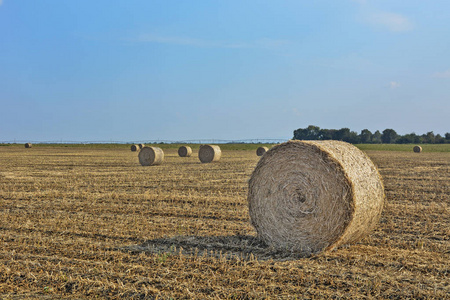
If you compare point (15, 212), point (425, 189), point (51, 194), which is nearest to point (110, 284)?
point (15, 212)

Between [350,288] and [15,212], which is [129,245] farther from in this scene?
[15,212]

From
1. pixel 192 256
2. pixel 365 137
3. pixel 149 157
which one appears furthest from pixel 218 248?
pixel 365 137

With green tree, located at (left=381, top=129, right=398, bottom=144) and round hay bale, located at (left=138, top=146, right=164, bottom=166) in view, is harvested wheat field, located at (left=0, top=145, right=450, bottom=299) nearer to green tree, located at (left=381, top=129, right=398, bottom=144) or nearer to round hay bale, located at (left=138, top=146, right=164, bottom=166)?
round hay bale, located at (left=138, top=146, right=164, bottom=166)

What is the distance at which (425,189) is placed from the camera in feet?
52.4

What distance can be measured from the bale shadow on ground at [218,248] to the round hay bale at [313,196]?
296 mm

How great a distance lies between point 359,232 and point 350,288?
93.7 inches

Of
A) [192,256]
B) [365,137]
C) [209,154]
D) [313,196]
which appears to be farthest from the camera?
[365,137]

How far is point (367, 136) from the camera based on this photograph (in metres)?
112

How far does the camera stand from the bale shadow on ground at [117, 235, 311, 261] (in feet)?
24.2

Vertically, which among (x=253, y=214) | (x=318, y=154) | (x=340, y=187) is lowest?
(x=253, y=214)

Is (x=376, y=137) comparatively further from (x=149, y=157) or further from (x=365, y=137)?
(x=149, y=157)

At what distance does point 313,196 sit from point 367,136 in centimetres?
10923

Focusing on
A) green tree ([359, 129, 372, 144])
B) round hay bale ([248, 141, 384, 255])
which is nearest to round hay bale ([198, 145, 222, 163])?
round hay bale ([248, 141, 384, 255])

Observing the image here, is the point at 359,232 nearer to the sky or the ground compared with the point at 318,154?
nearer to the ground
